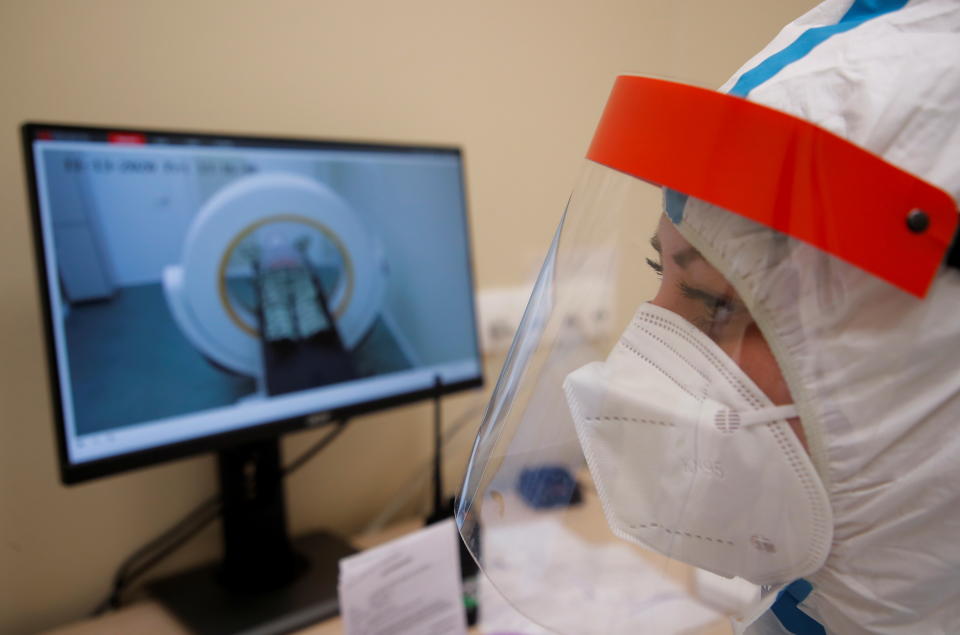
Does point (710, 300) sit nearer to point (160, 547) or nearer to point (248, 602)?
point (248, 602)

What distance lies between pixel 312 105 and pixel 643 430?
2.39 feet

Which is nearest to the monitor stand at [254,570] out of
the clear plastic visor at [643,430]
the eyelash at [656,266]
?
the clear plastic visor at [643,430]

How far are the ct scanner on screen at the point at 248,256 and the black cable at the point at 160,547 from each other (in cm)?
16

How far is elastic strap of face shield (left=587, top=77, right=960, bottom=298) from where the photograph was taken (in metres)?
0.42

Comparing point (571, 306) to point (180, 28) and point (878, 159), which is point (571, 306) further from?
point (180, 28)

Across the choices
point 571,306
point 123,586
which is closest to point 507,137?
point 571,306

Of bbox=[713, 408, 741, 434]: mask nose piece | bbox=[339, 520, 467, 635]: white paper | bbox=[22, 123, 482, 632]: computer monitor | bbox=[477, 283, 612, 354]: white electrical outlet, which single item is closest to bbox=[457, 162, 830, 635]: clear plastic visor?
bbox=[713, 408, 741, 434]: mask nose piece

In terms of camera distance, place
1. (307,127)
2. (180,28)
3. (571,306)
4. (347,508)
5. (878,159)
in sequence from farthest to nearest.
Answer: (347,508), (307,127), (180,28), (571,306), (878,159)

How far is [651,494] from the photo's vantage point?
1.71 feet

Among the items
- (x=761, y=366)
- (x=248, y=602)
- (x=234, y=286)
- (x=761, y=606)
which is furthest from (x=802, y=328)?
(x=248, y=602)

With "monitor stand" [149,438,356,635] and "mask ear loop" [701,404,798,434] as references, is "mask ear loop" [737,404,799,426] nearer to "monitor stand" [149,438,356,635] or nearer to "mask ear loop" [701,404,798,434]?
"mask ear loop" [701,404,798,434]

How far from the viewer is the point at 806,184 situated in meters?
0.44

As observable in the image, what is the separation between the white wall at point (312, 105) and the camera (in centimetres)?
79

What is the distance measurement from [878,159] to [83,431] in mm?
784
